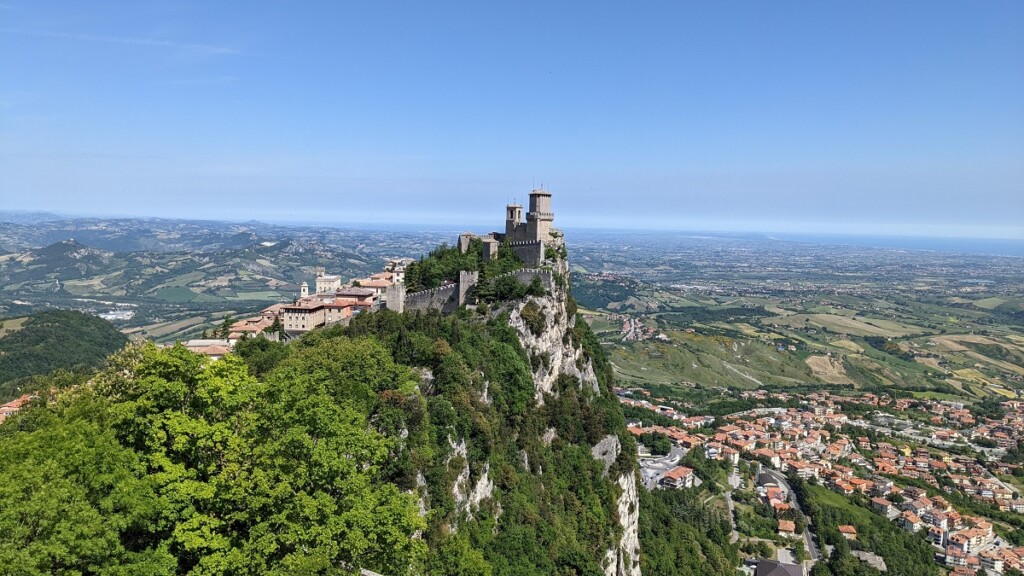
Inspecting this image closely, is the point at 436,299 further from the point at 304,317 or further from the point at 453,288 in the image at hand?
the point at 304,317

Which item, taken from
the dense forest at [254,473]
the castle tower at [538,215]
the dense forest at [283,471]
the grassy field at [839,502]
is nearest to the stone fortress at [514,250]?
the castle tower at [538,215]

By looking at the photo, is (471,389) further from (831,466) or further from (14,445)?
(831,466)

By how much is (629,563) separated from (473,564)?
2964 centimetres

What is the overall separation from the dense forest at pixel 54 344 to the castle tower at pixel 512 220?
247 feet

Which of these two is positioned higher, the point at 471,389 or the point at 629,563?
the point at 471,389

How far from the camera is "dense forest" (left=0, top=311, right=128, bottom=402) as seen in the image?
104250 millimetres

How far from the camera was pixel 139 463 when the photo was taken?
55.5 ft

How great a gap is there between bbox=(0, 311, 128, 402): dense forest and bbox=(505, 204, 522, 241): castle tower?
7530 cm

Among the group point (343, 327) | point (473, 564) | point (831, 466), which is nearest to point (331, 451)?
point (473, 564)

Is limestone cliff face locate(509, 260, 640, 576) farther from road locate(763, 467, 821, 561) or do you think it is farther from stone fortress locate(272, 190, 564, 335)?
road locate(763, 467, 821, 561)

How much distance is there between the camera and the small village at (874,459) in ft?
249

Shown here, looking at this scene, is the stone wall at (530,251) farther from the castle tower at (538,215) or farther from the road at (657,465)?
the road at (657,465)

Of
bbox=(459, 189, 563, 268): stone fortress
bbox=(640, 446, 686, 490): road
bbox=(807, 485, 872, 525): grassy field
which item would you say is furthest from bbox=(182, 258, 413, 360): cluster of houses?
bbox=(807, 485, 872, 525): grassy field

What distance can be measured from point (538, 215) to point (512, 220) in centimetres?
447
